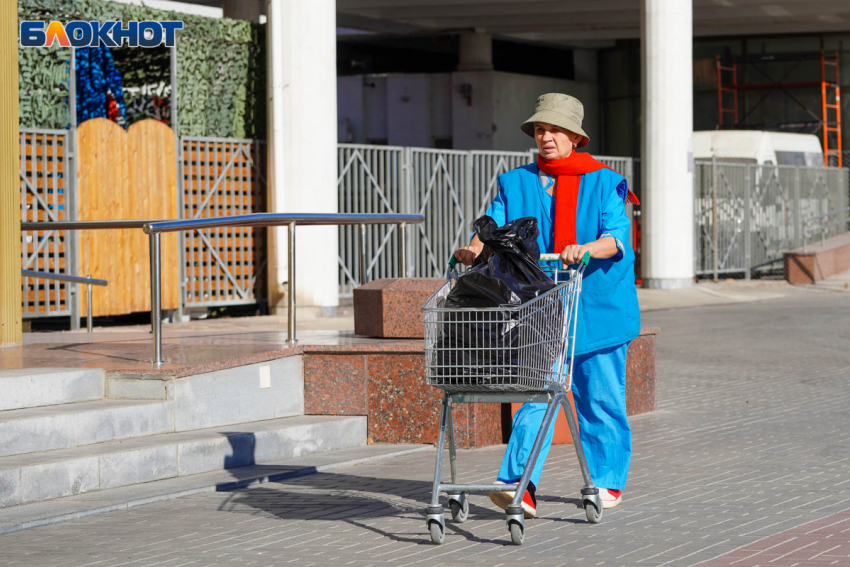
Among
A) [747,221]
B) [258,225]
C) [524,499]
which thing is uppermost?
[747,221]

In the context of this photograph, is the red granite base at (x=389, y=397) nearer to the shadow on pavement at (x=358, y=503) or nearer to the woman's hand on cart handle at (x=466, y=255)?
the shadow on pavement at (x=358, y=503)

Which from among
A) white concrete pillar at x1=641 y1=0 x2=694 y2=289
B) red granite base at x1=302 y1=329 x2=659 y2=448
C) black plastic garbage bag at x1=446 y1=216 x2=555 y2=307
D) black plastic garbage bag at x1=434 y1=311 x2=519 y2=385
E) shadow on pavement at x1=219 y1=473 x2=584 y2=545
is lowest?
shadow on pavement at x1=219 y1=473 x2=584 y2=545

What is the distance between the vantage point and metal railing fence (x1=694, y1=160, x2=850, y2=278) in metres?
24.7

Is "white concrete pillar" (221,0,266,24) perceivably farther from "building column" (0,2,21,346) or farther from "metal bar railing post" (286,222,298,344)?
"metal bar railing post" (286,222,298,344)

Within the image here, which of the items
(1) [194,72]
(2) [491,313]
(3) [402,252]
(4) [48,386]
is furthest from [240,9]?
(2) [491,313]

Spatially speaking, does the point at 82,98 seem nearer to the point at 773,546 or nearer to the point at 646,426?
the point at 646,426

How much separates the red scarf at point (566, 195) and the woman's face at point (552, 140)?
0.15 ft

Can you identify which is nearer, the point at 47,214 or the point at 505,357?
the point at 505,357

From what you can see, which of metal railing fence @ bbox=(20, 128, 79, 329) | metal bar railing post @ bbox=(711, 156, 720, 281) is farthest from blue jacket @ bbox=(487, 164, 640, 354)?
metal bar railing post @ bbox=(711, 156, 720, 281)

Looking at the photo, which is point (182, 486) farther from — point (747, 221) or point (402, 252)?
point (747, 221)

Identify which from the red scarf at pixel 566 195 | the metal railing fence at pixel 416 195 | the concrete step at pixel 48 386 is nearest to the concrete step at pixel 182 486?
the concrete step at pixel 48 386

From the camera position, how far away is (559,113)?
5789mm

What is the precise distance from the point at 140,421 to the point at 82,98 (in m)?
8.25

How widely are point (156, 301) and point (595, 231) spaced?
3.04 meters
